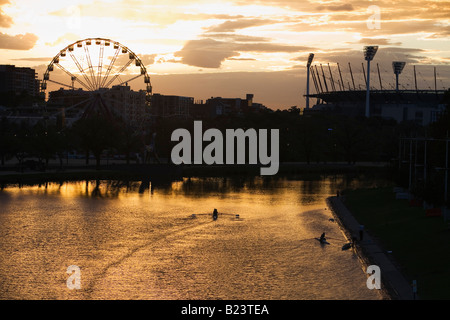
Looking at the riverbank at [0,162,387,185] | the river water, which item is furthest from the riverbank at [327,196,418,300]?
the riverbank at [0,162,387,185]

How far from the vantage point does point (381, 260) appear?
4012cm

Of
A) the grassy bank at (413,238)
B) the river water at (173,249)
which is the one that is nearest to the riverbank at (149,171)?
the river water at (173,249)

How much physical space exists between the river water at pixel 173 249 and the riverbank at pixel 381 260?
792 mm

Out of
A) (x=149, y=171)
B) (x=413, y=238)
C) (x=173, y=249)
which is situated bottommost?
(x=149, y=171)

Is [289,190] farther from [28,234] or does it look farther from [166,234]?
[28,234]

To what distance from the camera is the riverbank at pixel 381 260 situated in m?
33.0

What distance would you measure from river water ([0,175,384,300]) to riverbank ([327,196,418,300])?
0.79m

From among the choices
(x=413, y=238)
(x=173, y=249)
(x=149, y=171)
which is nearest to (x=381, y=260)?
(x=413, y=238)

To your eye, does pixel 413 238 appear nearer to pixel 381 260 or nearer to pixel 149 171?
pixel 381 260

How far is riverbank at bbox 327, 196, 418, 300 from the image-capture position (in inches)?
1298

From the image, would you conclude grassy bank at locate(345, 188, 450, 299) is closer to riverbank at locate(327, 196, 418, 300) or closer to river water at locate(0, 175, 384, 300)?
riverbank at locate(327, 196, 418, 300)

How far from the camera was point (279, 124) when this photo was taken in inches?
6166

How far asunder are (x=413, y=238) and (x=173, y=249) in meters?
16.7
